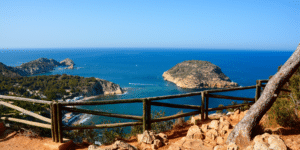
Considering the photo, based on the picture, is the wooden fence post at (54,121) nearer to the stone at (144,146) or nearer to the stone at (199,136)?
the stone at (144,146)

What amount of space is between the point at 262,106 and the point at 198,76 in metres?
87.1

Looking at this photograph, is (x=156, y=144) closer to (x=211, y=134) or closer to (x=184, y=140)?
(x=184, y=140)

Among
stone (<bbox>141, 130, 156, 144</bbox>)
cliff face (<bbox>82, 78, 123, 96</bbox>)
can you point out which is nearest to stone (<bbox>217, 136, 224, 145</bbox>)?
stone (<bbox>141, 130, 156, 144</bbox>)

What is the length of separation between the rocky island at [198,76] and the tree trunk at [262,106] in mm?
80540

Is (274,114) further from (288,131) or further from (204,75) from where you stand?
(204,75)

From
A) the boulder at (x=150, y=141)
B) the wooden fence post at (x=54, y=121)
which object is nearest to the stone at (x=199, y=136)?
the boulder at (x=150, y=141)

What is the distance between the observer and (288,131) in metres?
5.80

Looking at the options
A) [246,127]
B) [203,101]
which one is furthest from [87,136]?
[246,127]

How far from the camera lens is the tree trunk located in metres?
4.94

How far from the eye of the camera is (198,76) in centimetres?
8994

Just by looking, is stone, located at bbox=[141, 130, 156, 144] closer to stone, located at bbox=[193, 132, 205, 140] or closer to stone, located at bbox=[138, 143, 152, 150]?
stone, located at bbox=[138, 143, 152, 150]

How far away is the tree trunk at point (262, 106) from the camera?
4.94 metres

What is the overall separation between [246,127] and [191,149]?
5.09ft

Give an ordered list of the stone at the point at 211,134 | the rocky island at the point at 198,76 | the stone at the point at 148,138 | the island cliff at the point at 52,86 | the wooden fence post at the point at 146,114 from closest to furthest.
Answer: the stone at the point at 148,138, the stone at the point at 211,134, the wooden fence post at the point at 146,114, the island cliff at the point at 52,86, the rocky island at the point at 198,76
